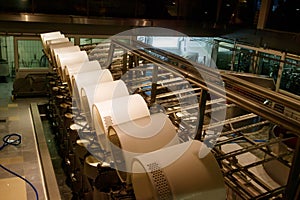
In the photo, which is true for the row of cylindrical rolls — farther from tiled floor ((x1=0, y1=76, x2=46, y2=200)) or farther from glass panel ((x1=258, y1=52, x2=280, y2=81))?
glass panel ((x1=258, y1=52, x2=280, y2=81))

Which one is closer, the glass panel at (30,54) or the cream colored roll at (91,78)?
the cream colored roll at (91,78)

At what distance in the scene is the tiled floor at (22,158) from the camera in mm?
3762

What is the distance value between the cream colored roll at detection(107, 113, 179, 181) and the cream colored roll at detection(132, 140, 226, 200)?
14cm

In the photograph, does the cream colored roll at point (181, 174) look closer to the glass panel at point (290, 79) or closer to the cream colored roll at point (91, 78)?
the cream colored roll at point (91, 78)

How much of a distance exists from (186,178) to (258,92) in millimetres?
400

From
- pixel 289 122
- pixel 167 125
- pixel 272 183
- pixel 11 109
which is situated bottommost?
pixel 11 109

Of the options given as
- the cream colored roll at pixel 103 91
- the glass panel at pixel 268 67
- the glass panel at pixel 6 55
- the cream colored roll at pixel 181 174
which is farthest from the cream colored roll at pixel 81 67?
the glass panel at pixel 6 55

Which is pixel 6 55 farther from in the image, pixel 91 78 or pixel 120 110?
pixel 120 110

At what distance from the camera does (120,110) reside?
1475 mm

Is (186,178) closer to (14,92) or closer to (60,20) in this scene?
(60,20)

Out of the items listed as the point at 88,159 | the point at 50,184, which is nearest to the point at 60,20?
the point at 50,184

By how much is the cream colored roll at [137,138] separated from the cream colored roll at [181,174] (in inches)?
5.7

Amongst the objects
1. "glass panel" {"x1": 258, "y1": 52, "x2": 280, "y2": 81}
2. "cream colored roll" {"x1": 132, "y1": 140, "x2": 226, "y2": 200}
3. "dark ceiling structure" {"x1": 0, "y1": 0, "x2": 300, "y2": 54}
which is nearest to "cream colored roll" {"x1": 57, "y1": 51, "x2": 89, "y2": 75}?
"cream colored roll" {"x1": 132, "y1": 140, "x2": 226, "y2": 200}

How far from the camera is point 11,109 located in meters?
6.72
